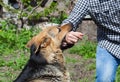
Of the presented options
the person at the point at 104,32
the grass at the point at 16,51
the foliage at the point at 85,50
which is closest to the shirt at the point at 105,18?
the person at the point at 104,32

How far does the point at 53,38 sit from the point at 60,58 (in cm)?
30

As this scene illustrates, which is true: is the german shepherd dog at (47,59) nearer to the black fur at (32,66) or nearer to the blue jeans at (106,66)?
the black fur at (32,66)

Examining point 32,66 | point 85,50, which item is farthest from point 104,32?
point 85,50

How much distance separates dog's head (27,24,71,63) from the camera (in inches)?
214

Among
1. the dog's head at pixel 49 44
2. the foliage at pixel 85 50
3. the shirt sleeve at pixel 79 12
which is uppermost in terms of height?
the shirt sleeve at pixel 79 12

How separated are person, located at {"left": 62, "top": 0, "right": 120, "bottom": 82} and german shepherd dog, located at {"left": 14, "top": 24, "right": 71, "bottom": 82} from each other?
Result: 0.77ft

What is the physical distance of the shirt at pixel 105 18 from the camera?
528cm

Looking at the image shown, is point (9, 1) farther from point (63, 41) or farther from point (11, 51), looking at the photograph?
point (63, 41)

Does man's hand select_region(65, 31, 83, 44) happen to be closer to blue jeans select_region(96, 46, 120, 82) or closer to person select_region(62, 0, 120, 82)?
person select_region(62, 0, 120, 82)

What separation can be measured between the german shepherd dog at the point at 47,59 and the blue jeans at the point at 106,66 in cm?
56

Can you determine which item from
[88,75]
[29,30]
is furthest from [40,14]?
[88,75]

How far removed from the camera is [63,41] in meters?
5.64

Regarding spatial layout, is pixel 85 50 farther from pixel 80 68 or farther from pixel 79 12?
pixel 79 12

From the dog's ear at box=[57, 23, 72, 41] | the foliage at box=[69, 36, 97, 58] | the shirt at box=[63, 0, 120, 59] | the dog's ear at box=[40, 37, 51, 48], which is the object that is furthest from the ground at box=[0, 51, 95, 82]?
the shirt at box=[63, 0, 120, 59]
